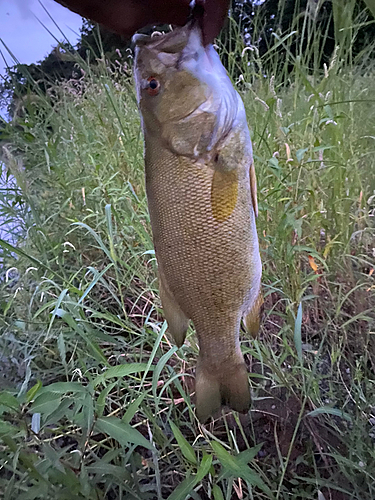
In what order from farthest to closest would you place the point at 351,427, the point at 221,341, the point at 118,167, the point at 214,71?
the point at 118,167, the point at 351,427, the point at 221,341, the point at 214,71

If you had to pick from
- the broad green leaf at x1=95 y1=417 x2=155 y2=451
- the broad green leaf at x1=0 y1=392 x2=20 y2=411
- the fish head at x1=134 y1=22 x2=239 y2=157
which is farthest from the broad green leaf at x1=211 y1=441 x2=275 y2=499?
the fish head at x1=134 y1=22 x2=239 y2=157

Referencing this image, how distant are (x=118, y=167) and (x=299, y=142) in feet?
2.86

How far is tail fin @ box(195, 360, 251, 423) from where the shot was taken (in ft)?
2.59

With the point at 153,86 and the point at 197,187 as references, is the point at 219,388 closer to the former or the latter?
the point at 197,187

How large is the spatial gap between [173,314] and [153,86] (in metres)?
0.45

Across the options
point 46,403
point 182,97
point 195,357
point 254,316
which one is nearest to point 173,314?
point 254,316

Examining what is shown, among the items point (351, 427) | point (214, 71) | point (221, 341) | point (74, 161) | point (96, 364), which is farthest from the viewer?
point (74, 161)

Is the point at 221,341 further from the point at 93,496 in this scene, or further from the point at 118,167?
the point at 118,167

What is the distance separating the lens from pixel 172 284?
0.74 metres

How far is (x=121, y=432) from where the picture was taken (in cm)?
74

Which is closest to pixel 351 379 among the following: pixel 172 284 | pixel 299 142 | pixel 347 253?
pixel 347 253

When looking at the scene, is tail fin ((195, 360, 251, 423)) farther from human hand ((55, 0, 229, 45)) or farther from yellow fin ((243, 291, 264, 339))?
human hand ((55, 0, 229, 45))

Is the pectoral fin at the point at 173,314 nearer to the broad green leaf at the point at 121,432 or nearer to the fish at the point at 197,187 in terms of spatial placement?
the fish at the point at 197,187

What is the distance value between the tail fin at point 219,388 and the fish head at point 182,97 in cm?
46
